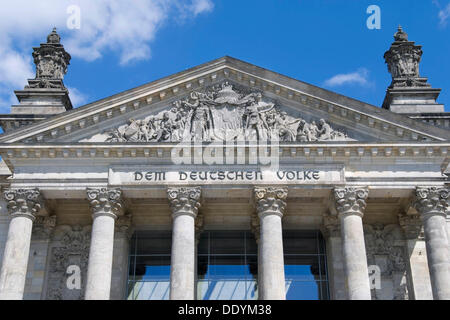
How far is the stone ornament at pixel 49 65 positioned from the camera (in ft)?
106

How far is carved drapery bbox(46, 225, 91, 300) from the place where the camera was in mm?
27781

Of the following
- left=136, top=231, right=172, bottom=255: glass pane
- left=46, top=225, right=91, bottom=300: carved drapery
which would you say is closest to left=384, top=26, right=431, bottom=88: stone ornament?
left=136, top=231, right=172, bottom=255: glass pane

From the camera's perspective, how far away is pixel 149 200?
28.4 meters

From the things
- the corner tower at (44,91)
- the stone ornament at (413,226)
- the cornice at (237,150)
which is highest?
the corner tower at (44,91)

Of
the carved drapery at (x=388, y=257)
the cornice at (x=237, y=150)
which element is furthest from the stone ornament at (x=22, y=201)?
the carved drapery at (x=388, y=257)

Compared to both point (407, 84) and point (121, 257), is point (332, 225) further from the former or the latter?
point (121, 257)

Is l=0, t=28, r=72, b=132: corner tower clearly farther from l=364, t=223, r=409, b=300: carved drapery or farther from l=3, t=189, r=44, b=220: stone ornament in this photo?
l=364, t=223, r=409, b=300: carved drapery

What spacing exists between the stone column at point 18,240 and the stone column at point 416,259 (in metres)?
16.3

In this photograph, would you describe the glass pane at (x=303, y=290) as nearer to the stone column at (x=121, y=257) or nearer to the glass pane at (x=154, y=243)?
the glass pane at (x=154, y=243)

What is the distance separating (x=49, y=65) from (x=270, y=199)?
14463 mm

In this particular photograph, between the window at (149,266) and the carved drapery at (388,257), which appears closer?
the carved drapery at (388,257)
